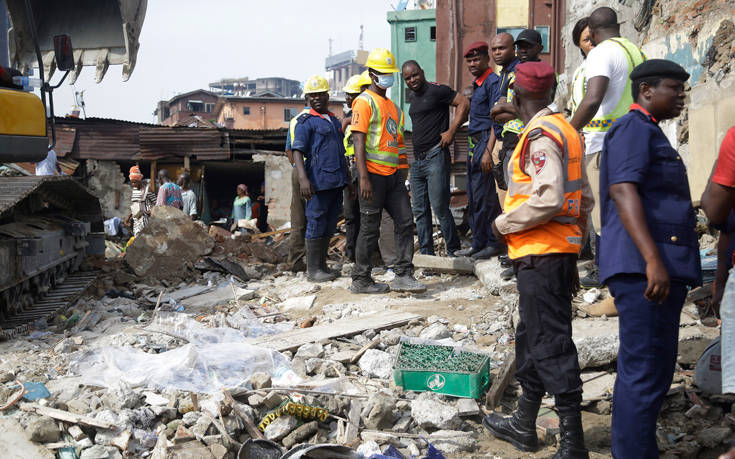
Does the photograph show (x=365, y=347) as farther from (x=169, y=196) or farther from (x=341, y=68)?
(x=341, y=68)

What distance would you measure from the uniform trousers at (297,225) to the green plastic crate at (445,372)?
387 centimetres

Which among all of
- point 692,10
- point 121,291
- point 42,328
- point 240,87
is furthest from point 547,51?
point 240,87

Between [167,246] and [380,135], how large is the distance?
407 centimetres

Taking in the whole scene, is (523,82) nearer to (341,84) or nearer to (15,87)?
(15,87)

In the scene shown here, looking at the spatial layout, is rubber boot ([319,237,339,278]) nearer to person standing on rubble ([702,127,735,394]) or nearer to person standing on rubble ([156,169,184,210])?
person standing on rubble ([702,127,735,394])

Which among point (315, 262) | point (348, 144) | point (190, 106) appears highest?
point (190, 106)

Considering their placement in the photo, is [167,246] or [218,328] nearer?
[218,328]

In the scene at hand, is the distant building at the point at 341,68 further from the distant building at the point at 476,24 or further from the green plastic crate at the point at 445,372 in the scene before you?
the green plastic crate at the point at 445,372

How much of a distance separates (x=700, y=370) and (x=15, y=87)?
5.65m

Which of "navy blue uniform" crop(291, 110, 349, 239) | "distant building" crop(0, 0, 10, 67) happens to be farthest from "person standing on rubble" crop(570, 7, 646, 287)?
"distant building" crop(0, 0, 10, 67)

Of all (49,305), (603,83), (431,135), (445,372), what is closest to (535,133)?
(445,372)

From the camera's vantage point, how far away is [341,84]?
9488 centimetres

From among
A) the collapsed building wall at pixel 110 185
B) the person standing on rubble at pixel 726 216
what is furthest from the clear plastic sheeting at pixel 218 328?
the collapsed building wall at pixel 110 185

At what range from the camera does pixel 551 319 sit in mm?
2898
